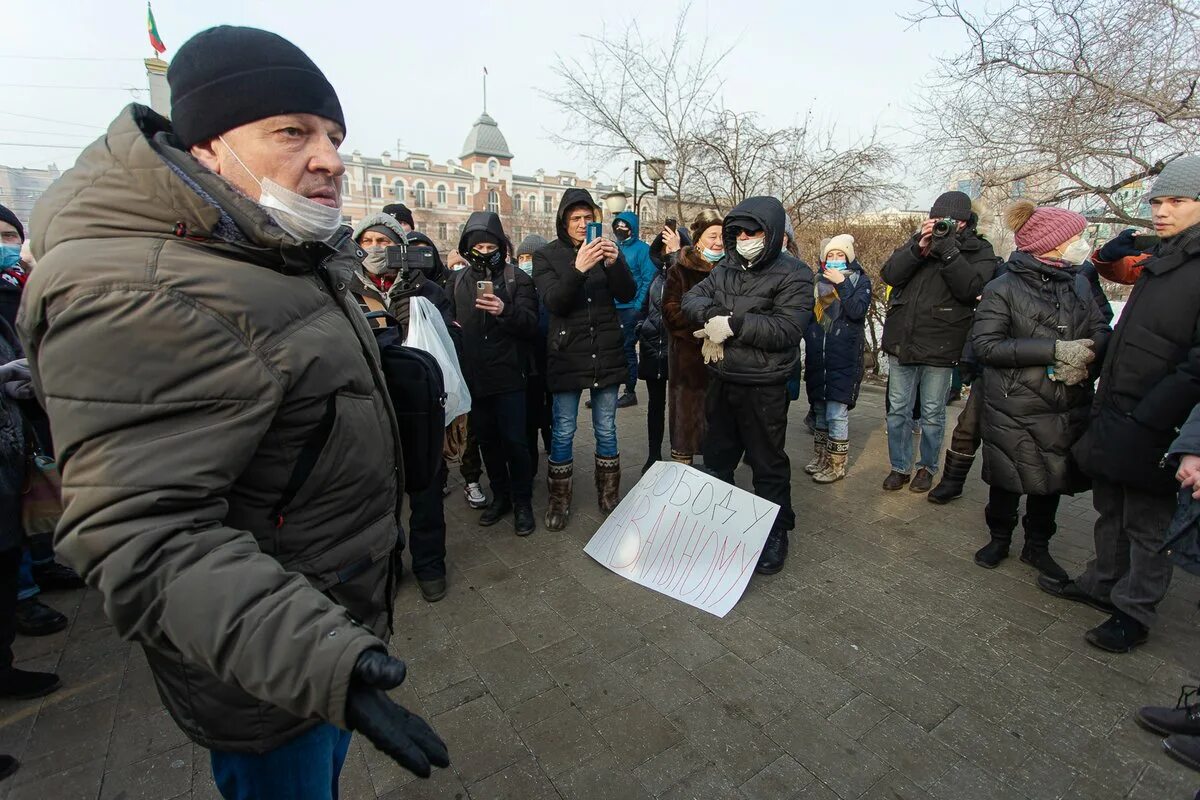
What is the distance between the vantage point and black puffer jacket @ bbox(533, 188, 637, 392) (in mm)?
3785

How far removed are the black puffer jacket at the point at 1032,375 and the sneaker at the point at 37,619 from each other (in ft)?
16.3

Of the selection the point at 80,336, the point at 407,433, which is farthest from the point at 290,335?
the point at 407,433

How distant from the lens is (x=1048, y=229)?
319cm

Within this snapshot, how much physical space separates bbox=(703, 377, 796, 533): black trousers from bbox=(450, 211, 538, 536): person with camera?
1.22m

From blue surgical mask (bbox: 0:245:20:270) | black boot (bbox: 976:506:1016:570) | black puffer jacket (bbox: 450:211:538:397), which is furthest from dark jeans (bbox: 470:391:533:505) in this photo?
black boot (bbox: 976:506:1016:570)

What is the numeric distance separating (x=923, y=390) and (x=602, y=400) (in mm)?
2446

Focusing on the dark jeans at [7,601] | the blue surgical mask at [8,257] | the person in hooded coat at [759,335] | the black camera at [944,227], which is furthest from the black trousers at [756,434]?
the blue surgical mask at [8,257]

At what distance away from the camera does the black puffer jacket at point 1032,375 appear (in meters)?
3.07

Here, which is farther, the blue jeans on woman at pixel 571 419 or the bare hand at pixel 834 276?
the bare hand at pixel 834 276

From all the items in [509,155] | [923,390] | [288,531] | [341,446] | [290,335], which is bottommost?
[923,390]

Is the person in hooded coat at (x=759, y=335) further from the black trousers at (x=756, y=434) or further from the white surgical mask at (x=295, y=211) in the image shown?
the white surgical mask at (x=295, y=211)

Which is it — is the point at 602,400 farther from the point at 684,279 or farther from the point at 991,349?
the point at 991,349

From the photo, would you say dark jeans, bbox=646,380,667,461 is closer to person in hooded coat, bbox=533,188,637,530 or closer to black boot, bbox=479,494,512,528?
person in hooded coat, bbox=533,188,637,530

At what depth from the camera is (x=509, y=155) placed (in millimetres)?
73250
